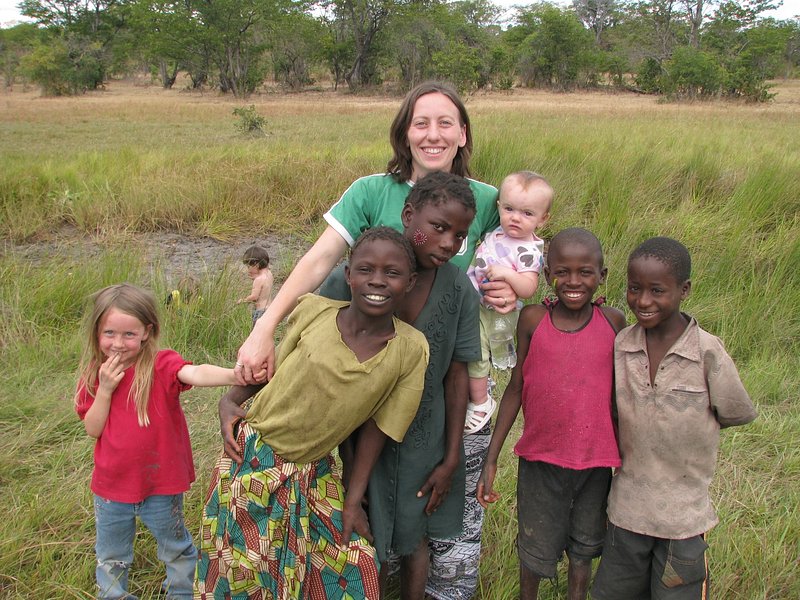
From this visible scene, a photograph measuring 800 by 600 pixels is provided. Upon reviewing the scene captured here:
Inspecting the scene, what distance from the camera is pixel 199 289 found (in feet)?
15.3

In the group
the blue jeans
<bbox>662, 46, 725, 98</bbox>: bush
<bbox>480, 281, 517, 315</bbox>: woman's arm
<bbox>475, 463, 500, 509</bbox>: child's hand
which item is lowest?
the blue jeans

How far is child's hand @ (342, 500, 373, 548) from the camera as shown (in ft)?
5.71

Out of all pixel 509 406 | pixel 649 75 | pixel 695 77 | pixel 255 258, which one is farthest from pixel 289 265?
pixel 649 75

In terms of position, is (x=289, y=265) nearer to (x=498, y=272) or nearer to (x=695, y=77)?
(x=498, y=272)

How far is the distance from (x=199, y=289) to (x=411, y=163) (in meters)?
2.97

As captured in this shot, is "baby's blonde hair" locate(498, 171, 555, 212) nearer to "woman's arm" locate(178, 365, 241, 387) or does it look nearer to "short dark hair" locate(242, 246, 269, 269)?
"woman's arm" locate(178, 365, 241, 387)

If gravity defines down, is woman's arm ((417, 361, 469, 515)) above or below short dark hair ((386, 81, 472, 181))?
below

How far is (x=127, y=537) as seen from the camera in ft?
6.73

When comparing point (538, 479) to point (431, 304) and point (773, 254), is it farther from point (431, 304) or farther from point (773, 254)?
point (773, 254)

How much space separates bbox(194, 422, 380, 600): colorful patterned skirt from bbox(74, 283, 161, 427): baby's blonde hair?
41cm

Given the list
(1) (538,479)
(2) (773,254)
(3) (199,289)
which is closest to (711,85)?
(2) (773,254)

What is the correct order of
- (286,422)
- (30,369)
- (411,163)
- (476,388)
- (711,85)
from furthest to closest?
1. (711,85)
2. (30,369)
3. (411,163)
4. (476,388)
5. (286,422)

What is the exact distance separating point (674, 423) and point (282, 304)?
1187 mm

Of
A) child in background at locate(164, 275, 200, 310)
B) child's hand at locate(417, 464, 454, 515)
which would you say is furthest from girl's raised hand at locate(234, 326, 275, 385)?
child in background at locate(164, 275, 200, 310)
